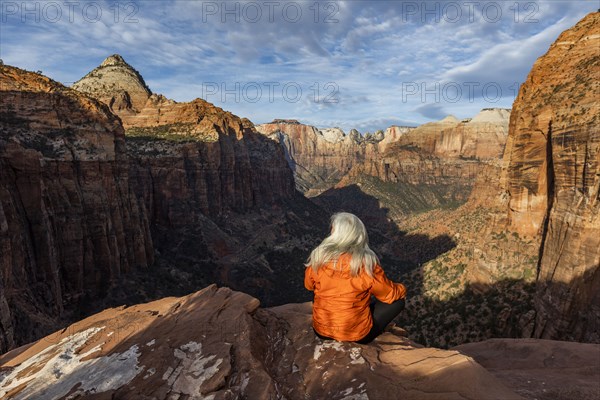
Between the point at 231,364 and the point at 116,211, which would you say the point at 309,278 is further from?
the point at 116,211

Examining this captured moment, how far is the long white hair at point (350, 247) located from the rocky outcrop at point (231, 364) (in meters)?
1.95

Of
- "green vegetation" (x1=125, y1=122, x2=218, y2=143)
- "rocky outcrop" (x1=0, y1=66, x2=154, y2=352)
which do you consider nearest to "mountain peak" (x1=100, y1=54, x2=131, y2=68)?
"green vegetation" (x1=125, y1=122, x2=218, y2=143)

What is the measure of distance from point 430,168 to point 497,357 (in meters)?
192

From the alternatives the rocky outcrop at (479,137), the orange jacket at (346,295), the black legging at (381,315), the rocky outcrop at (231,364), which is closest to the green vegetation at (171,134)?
the rocky outcrop at (231,364)

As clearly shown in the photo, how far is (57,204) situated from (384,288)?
4129 cm

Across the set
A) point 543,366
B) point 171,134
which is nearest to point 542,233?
point 543,366

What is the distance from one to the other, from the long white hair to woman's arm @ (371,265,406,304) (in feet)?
0.52

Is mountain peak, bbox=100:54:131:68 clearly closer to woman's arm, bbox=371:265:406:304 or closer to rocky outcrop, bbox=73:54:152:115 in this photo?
rocky outcrop, bbox=73:54:152:115

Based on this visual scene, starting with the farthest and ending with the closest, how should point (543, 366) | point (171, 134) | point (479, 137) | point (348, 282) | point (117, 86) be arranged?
point (479, 137) → point (117, 86) → point (171, 134) → point (543, 366) → point (348, 282)

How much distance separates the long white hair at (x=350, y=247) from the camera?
6578 millimetres

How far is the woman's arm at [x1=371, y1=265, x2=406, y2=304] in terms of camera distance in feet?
21.9

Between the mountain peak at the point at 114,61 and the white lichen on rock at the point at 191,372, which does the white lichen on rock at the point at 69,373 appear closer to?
the white lichen on rock at the point at 191,372

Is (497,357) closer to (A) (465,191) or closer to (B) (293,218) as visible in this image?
(B) (293,218)

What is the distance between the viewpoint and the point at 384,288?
6.79 metres
